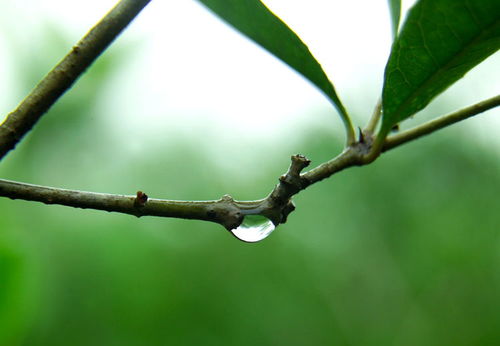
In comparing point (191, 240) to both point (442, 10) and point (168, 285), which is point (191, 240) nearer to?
point (168, 285)

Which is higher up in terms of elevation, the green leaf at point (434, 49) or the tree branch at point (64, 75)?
the tree branch at point (64, 75)

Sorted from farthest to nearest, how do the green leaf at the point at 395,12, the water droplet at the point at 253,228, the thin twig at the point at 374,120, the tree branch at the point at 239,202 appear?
the green leaf at the point at 395,12 → the thin twig at the point at 374,120 → the water droplet at the point at 253,228 → the tree branch at the point at 239,202

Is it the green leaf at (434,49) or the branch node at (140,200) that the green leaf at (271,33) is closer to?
the green leaf at (434,49)

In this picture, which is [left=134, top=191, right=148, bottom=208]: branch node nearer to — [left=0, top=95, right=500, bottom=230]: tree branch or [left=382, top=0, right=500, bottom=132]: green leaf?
[left=0, top=95, right=500, bottom=230]: tree branch

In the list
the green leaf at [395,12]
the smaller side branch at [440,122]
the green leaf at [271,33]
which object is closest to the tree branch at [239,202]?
the smaller side branch at [440,122]

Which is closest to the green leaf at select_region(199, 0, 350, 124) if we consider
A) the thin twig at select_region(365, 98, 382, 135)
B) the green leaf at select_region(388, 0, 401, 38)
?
the thin twig at select_region(365, 98, 382, 135)

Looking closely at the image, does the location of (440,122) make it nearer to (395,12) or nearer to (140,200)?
(395,12)
